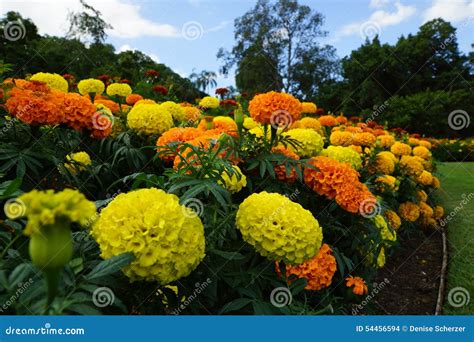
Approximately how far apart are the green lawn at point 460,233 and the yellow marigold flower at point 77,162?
3163mm

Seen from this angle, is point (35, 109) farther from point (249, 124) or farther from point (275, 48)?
point (275, 48)

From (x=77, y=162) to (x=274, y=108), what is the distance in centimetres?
117

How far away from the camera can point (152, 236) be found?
1115mm

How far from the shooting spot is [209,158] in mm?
1525

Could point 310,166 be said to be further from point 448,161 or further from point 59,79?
point 448,161

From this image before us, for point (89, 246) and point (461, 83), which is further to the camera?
point (461, 83)

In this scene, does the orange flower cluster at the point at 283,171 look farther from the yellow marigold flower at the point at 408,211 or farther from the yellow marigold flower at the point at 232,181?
the yellow marigold flower at the point at 408,211

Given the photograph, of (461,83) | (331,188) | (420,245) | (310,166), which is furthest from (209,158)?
(461,83)

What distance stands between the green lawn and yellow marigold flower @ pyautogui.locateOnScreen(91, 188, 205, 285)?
3.11m

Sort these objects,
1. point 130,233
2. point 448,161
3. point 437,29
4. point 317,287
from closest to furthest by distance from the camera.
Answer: point 130,233 < point 317,287 < point 448,161 < point 437,29

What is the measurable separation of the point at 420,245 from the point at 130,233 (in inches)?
196

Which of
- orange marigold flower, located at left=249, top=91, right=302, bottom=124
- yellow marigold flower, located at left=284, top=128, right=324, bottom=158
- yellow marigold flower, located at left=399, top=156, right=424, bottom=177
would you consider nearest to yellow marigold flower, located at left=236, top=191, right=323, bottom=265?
orange marigold flower, located at left=249, top=91, right=302, bottom=124

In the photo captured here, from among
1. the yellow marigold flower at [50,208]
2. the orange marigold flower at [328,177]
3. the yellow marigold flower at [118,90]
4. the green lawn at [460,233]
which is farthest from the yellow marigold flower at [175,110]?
the green lawn at [460,233]

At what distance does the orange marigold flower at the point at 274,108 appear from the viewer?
2.15 meters
